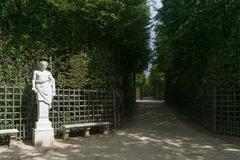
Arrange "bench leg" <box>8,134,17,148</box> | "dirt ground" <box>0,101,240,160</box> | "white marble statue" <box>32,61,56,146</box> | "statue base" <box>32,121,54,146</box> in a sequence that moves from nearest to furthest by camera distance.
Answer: "dirt ground" <box>0,101,240,160</box>, "bench leg" <box>8,134,17,148</box>, "statue base" <box>32,121,54,146</box>, "white marble statue" <box>32,61,56,146</box>

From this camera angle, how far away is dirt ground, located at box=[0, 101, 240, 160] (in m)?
9.63

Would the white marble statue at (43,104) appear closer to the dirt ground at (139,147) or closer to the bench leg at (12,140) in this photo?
the dirt ground at (139,147)

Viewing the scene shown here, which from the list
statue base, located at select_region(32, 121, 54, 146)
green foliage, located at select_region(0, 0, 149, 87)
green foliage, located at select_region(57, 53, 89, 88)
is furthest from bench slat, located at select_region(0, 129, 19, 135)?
green foliage, located at select_region(57, 53, 89, 88)

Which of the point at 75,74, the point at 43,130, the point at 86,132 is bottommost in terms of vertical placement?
the point at 86,132

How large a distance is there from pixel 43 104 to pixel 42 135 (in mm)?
901

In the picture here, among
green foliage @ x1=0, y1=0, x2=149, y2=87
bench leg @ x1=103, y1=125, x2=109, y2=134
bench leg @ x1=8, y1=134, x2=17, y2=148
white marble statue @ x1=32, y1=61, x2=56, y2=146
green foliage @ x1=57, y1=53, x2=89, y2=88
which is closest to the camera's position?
bench leg @ x1=8, y1=134, x2=17, y2=148

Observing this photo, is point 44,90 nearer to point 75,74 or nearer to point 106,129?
point 75,74

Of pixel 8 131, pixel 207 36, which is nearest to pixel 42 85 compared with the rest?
pixel 8 131

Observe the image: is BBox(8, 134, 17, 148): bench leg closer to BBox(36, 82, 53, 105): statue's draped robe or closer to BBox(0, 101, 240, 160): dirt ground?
BBox(0, 101, 240, 160): dirt ground

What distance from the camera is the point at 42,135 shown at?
11.0m

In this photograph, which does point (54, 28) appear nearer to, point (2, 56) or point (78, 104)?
point (2, 56)

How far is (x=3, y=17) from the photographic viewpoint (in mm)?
15961

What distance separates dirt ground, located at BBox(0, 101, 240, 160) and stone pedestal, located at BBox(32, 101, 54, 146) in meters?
0.27

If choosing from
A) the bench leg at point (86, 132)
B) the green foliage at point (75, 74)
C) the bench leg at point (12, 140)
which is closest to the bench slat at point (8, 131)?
the bench leg at point (12, 140)
